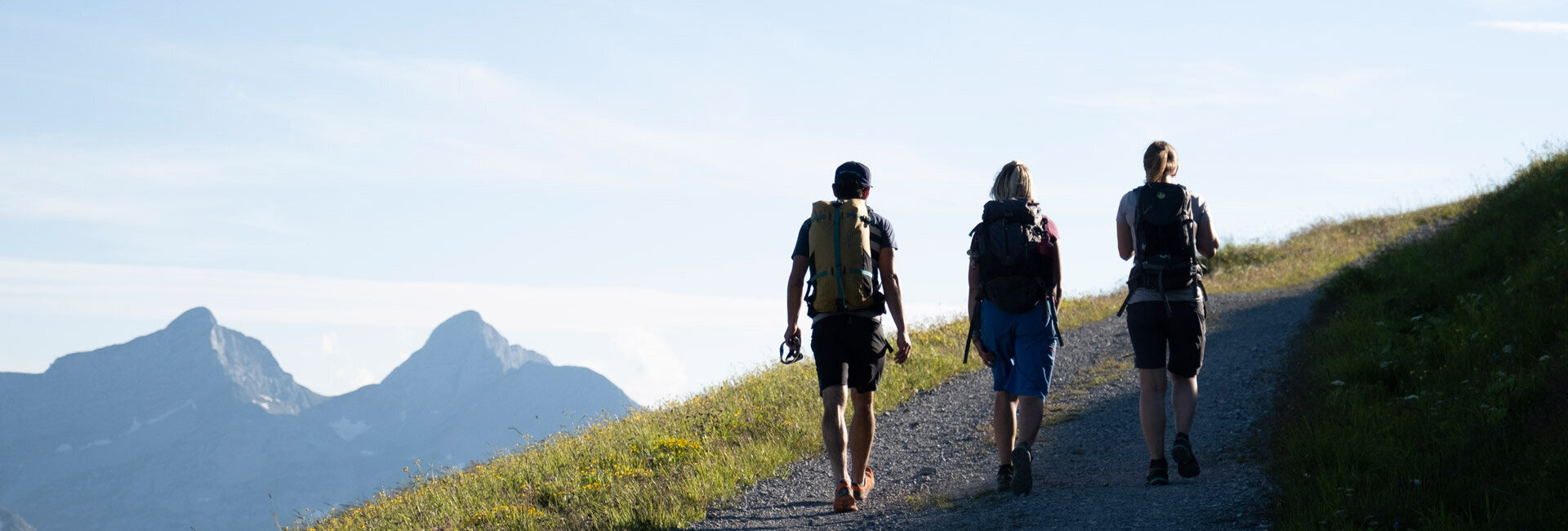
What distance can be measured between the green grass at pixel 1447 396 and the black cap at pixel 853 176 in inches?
111

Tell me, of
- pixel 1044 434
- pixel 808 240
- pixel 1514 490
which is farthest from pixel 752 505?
pixel 1514 490

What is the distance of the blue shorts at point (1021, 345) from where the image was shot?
19.5 feet

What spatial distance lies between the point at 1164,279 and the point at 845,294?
1.84 metres

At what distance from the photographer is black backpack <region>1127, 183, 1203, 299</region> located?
5840 millimetres

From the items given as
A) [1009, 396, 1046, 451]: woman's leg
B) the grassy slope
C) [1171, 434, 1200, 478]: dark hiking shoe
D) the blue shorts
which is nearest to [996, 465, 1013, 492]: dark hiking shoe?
[1009, 396, 1046, 451]: woman's leg

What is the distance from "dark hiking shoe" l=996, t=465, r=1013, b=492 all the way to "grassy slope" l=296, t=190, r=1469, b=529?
1.87 meters

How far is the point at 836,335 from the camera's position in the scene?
19.2 feet

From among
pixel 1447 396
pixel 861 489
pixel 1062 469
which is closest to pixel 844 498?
pixel 861 489

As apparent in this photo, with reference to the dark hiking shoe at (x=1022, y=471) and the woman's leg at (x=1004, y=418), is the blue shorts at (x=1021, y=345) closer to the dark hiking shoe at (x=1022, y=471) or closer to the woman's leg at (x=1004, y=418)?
the woman's leg at (x=1004, y=418)

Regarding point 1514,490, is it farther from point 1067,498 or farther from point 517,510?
point 517,510

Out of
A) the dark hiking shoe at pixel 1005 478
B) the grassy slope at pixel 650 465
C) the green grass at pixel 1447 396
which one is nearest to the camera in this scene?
the green grass at pixel 1447 396

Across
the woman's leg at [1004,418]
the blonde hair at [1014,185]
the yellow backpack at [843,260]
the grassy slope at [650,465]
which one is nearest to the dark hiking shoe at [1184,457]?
the woman's leg at [1004,418]

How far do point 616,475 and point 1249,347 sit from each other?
823 centimetres

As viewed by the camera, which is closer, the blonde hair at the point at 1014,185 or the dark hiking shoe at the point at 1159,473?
the blonde hair at the point at 1014,185
